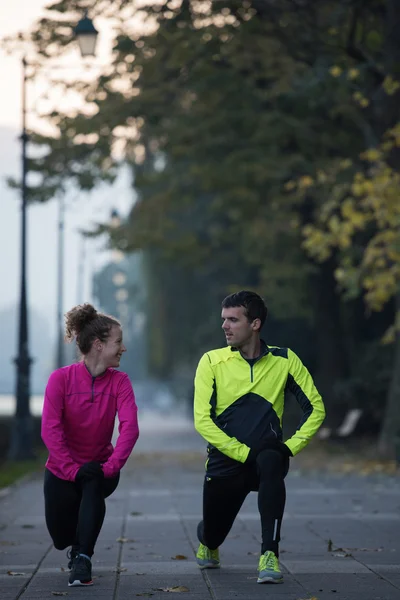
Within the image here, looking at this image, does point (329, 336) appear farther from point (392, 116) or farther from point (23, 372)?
point (392, 116)

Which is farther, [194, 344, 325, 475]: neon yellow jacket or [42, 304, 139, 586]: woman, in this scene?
[194, 344, 325, 475]: neon yellow jacket

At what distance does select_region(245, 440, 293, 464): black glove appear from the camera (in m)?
7.25

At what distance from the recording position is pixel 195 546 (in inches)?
379

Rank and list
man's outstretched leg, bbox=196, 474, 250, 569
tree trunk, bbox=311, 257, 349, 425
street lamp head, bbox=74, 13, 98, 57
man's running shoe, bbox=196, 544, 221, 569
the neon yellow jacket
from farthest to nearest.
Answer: tree trunk, bbox=311, 257, 349, 425
street lamp head, bbox=74, 13, 98, 57
man's running shoe, bbox=196, 544, 221, 569
man's outstretched leg, bbox=196, 474, 250, 569
the neon yellow jacket

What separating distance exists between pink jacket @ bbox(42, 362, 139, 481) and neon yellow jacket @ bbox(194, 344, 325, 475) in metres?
0.41

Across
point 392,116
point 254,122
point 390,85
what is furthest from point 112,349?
point 254,122

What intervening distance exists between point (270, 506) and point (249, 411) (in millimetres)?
548

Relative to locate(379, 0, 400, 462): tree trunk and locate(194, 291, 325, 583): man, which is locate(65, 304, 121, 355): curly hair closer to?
locate(194, 291, 325, 583): man

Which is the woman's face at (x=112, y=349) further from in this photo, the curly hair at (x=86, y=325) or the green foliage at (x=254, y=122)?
the green foliage at (x=254, y=122)

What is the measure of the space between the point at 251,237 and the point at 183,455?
23.4 ft

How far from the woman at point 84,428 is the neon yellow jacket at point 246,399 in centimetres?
43

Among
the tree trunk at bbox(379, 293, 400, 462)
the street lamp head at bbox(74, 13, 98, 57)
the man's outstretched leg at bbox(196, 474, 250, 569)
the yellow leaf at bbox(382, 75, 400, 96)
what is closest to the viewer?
the man's outstretched leg at bbox(196, 474, 250, 569)

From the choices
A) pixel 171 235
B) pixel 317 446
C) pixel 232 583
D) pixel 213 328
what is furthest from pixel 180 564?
pixel 213 328

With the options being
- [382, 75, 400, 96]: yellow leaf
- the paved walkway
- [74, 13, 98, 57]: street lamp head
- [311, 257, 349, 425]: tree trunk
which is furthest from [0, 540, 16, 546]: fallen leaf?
[311, 257, 349, 425]: tree trunk
